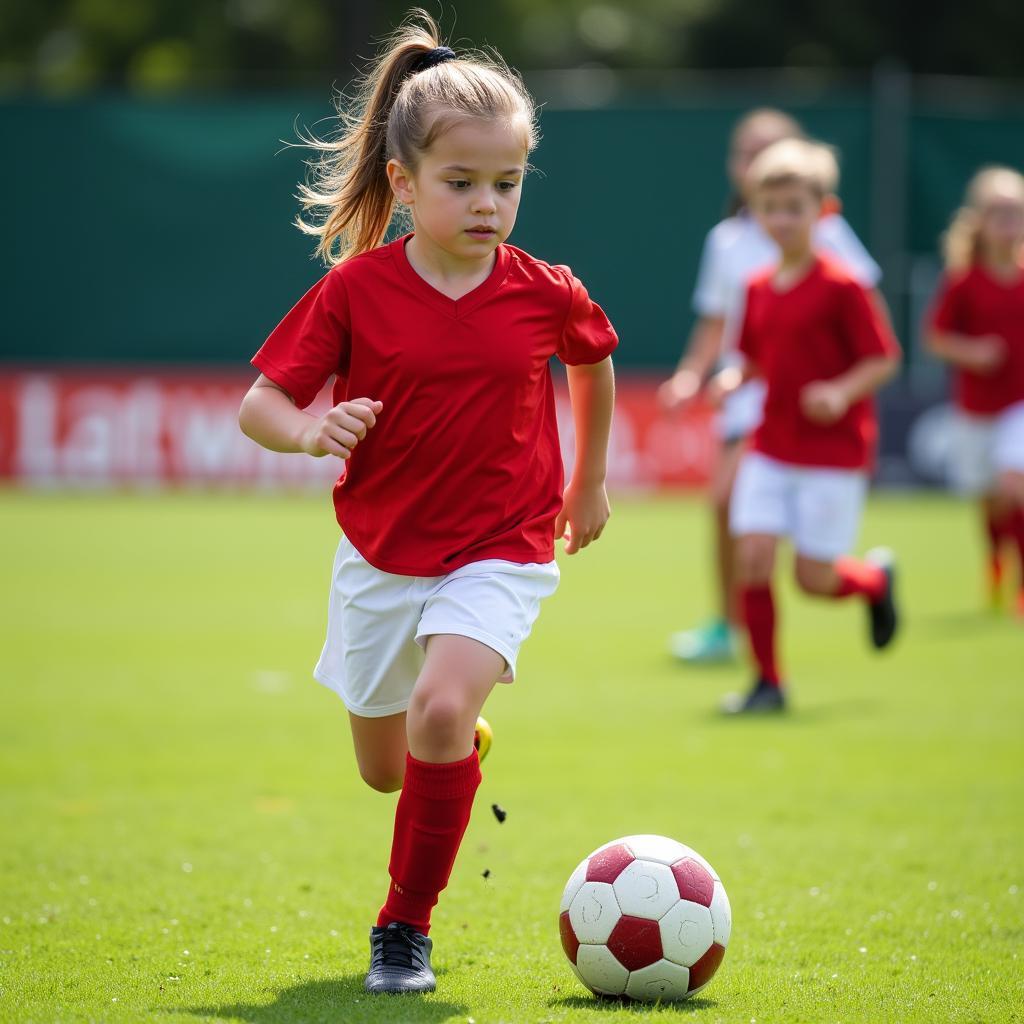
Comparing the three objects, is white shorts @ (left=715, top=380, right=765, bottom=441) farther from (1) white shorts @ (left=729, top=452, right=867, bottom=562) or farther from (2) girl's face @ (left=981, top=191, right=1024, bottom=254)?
(2) girl's face @ (left=981, top=191, right=1024, bottom=254)

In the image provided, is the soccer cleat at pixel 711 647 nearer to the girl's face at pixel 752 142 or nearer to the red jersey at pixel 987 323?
the girl's face at pixel 752 142

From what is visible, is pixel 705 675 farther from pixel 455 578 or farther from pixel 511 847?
pixel 455 578

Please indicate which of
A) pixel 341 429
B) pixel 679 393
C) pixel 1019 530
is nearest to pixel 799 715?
pixel 679 393

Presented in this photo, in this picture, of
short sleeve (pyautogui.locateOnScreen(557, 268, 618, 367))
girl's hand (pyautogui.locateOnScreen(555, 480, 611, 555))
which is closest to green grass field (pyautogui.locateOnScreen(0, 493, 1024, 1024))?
girl's hand (pyautogui.locateOnScreen(555, 480, 611, 555))

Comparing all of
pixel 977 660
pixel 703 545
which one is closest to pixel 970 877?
pixel 977 660

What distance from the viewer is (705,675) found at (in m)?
8.00

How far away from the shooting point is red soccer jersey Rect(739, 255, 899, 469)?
7.05 m

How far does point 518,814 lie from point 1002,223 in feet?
19.8

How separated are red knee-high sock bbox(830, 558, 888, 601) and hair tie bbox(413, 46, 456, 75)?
12.4 feet

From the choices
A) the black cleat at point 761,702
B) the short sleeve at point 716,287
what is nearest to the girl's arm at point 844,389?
the black cleat at point 761,702

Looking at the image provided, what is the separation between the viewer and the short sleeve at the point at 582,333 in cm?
383

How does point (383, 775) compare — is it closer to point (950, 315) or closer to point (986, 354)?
point (986, 354)

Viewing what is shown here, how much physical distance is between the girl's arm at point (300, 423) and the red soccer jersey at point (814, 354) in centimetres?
379

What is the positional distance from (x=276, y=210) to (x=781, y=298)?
42.0ft
